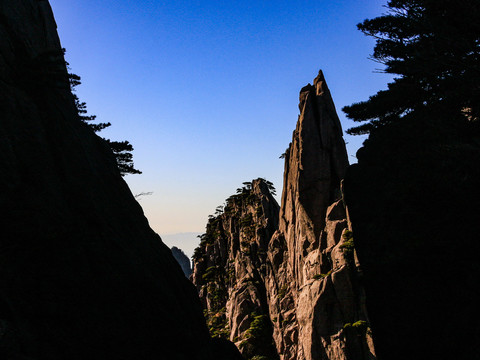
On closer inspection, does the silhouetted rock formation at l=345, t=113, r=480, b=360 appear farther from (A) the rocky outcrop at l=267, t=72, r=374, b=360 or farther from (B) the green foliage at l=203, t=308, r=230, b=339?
(B) the green foliage at l=203, t=308, r=230, b=339

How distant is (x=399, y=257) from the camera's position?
13391mm

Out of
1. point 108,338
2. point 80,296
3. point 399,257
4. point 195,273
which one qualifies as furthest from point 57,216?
point 195,273

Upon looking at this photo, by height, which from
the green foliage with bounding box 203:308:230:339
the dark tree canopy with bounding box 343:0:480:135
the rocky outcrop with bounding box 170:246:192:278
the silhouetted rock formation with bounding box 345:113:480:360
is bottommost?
the green foliage with bounding box 203:308:230:339

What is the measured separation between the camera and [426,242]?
12.5 m

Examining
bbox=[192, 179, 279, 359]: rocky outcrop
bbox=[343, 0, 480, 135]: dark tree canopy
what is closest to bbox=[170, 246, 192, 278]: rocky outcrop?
bbox=[192, 179, 279, 359]: rocky outcrop

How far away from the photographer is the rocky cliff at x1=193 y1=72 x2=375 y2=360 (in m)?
22.1

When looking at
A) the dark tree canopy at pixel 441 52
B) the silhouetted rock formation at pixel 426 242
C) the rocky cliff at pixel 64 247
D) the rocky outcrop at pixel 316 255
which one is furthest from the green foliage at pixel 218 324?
the dark tree canopy at pixel 441 52

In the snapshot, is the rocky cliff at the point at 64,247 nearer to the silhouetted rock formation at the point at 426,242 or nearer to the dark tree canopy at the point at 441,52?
the silhouetted rock formation at the point at 426,242

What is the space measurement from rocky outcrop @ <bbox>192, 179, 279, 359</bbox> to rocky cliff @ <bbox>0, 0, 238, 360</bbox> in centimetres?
2152

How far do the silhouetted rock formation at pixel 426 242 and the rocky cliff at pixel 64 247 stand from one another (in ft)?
29.4

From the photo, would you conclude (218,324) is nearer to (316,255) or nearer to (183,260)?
(316,255)

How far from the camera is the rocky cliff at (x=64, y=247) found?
851cm

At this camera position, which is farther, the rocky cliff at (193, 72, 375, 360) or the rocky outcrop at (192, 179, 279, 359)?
the rocky outcrop at (192, 179, 279, 359)

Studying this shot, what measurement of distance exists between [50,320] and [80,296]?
42.6 inches
